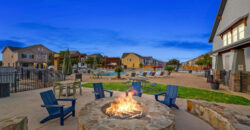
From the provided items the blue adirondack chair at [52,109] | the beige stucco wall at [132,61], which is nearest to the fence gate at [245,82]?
the blue adirondack chair at [52,109]

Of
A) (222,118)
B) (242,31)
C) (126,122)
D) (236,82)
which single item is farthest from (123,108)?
(242,31)

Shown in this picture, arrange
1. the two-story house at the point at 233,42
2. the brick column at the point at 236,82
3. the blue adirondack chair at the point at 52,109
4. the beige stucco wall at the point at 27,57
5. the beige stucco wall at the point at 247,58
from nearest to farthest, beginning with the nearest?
the blue adirondack chair at the point at 52,109 < the brick column at the point at 236,82 < the two-story house at the point at 233,42 < the beige stucco wall at the point at 247,58 < the beige stucco wall at the point at 27,57

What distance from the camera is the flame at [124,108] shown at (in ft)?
11.8

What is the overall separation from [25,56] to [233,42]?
47249mm

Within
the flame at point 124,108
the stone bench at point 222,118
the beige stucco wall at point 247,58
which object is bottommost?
the stone bench at point 222,118

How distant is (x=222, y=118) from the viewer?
3352mm

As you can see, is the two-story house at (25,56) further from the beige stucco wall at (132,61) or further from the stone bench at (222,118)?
the stone bench at (222,118)

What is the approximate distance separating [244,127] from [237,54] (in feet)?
32.0

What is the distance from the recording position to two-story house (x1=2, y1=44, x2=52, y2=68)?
3422 centimetres

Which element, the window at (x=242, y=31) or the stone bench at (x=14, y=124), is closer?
the stone bench at (x=14, y=124)

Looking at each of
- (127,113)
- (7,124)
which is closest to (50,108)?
(7,124)

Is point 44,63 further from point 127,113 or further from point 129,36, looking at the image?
point 129,36

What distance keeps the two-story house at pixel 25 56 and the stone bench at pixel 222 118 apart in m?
38.0

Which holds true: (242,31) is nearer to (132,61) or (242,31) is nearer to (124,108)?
(124,108)
